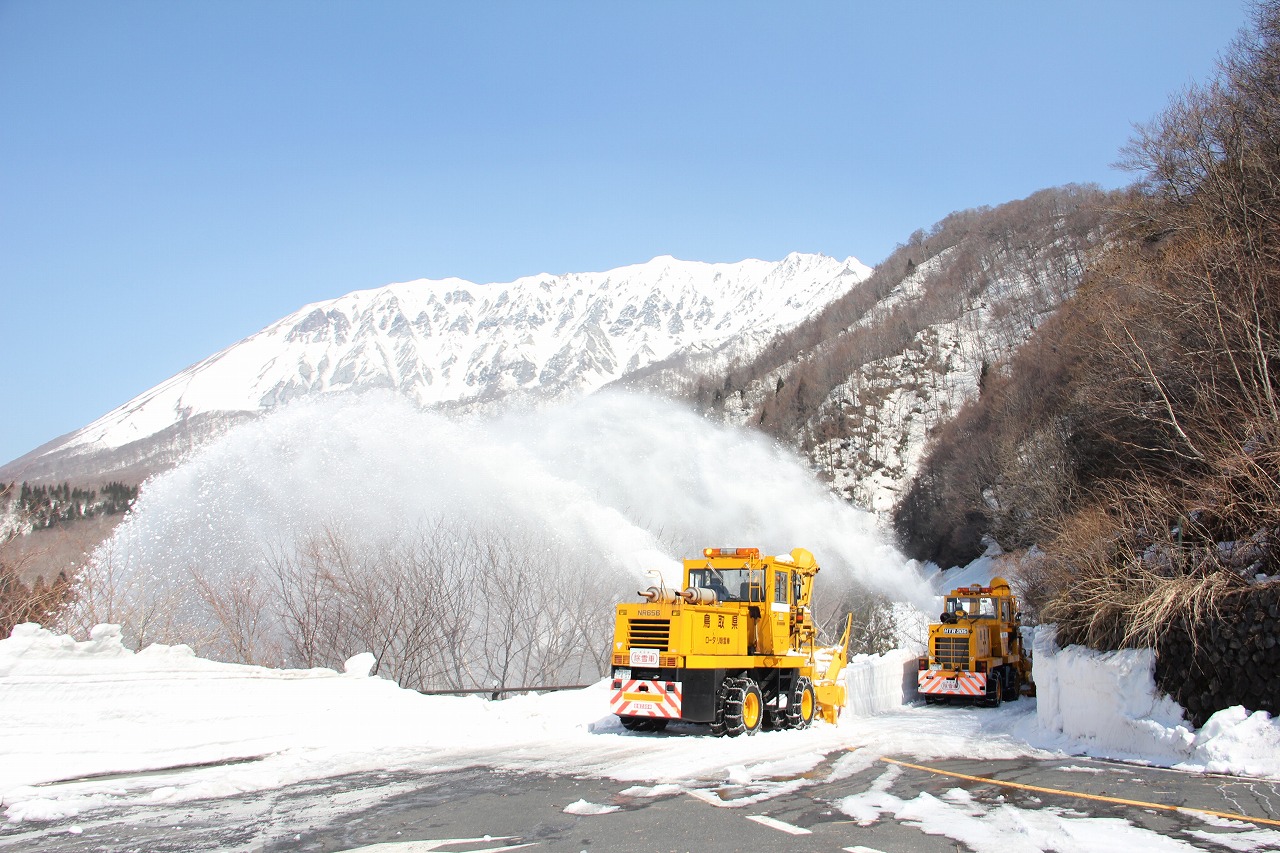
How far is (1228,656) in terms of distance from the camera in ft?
44.4

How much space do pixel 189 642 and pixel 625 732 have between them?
16.7m

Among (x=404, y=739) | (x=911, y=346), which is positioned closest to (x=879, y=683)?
(x=404, y=739)

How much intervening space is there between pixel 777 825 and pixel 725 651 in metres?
8.98

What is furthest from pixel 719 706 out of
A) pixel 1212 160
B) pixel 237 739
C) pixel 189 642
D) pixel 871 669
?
pixel 1212 160

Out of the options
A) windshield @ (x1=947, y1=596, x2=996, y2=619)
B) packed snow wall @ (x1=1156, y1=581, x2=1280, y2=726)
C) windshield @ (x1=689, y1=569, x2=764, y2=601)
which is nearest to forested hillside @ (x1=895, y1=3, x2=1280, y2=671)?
packed snow wall @ (x1=1156, y1=581, x2=1280, y2=726)

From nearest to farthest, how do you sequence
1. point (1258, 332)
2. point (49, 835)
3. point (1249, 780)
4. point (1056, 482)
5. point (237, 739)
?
1. point (49, 835)
2. point (1249, 780)
3. point (237, 739)
4. point (1258, 332)
5. point (1056, 482)

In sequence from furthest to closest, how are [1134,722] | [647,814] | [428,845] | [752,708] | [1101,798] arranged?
1. [752,708]
2. [1134,722]
3. [1101,798]
4. [647,814]
5. [428,845]

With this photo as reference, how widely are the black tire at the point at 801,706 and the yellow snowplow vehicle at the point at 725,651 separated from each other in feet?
0.08

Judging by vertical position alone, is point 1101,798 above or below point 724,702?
below

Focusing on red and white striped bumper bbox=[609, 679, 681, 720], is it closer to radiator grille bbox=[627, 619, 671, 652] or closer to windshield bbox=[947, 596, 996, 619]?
radiator grille bbox=[627, 619, 671, 652]

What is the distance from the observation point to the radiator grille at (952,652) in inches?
1070

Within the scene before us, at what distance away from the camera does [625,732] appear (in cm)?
1853

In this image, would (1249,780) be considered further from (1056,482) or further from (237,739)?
(1056,482)

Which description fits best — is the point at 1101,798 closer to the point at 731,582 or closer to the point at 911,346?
the point at 731,582
